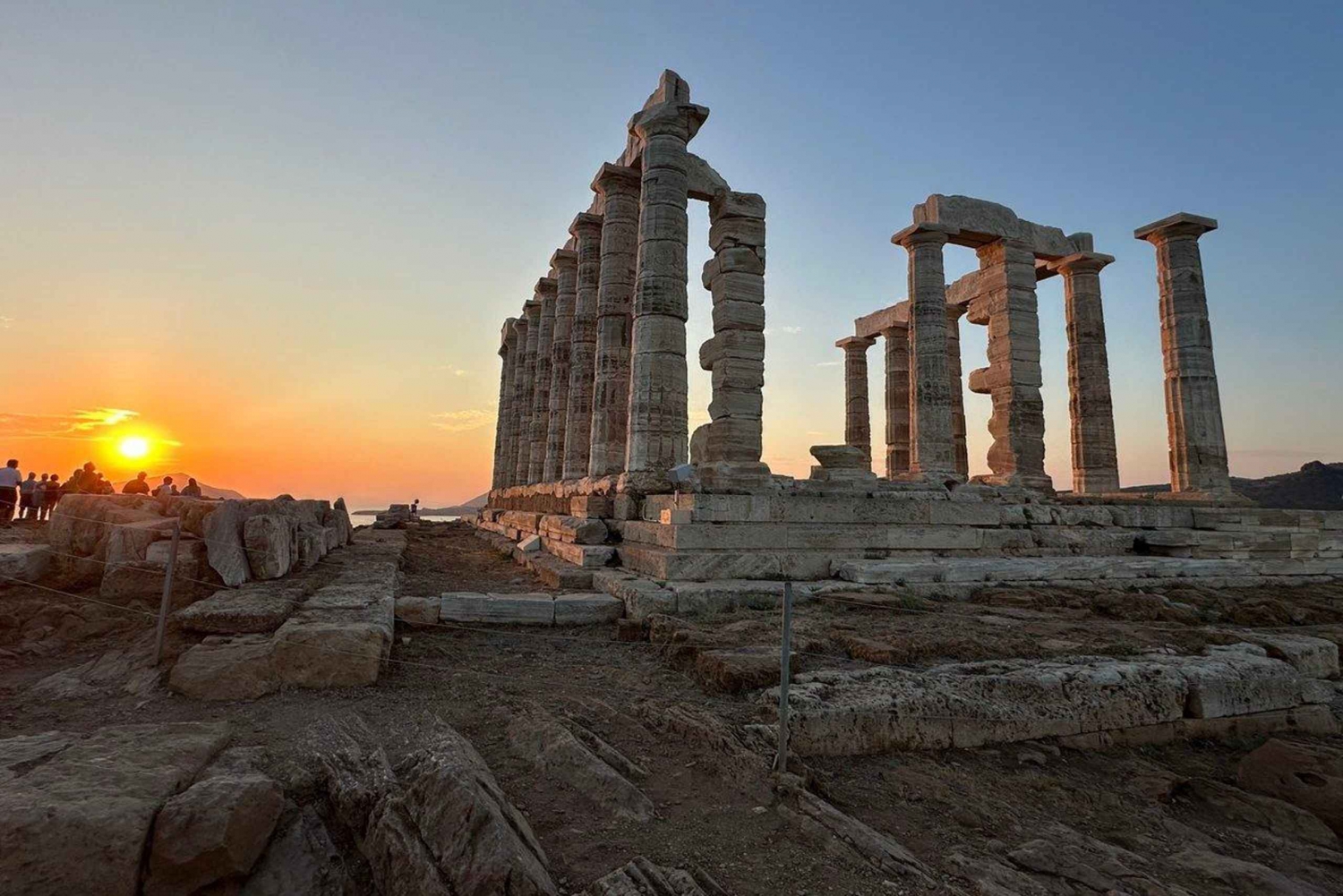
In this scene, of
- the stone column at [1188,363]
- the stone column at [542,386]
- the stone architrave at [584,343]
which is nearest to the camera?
the stone column at [1188,363]

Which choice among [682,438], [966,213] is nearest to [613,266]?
[682,438]

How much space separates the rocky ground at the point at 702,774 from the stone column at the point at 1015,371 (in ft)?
35.7

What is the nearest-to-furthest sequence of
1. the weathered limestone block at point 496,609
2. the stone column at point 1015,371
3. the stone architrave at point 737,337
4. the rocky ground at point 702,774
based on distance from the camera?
the rocky ground at point 702,774
the weathered limestone block at point 496,609
the stone architrave at point 737,337
the stone column at point 1015,371

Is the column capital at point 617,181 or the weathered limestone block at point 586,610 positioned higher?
the column capital at point 617,181

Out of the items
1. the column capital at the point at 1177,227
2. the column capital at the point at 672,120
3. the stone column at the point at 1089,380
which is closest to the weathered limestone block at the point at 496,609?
the column capital at the point at 672,120

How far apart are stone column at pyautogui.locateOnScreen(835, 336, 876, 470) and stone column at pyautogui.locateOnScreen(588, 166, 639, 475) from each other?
35.6 feet

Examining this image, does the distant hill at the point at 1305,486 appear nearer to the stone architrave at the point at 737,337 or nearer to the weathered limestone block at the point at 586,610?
the stone architrave at the point at 737,337

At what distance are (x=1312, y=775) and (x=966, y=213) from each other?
1507cm

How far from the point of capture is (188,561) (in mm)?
6285

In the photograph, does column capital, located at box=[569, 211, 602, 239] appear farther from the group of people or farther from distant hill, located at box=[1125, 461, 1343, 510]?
distant hill, located at box=[1125, 461, 1343, 510]

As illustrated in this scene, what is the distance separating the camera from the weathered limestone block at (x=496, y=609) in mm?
6598

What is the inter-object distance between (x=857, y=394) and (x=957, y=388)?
3.41 m

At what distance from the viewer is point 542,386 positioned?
862 inches

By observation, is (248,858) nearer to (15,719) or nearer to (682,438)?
A: (15,719)
